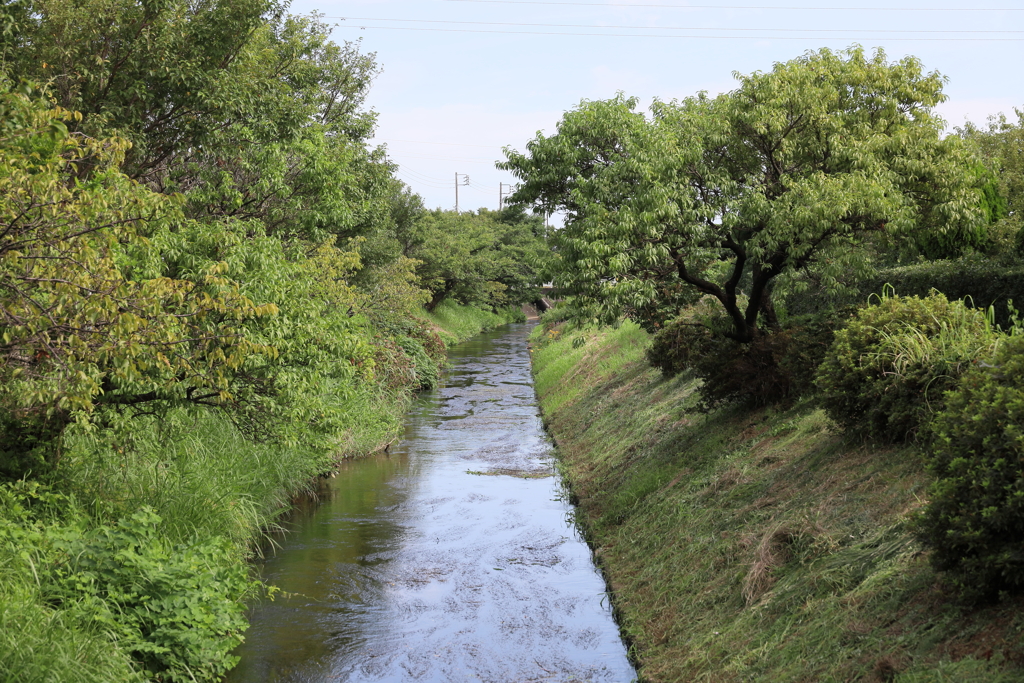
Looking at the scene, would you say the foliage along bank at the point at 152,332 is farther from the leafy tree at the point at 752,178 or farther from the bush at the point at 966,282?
the bush at the point at 966,282

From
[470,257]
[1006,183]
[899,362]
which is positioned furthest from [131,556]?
[470,257]

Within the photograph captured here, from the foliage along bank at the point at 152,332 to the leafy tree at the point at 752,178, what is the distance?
3.85m

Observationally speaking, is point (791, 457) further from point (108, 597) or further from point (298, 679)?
point (108, 597)

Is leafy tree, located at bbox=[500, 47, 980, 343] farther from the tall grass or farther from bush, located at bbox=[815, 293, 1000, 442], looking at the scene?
the tall grass

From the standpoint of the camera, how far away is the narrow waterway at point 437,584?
360 inches

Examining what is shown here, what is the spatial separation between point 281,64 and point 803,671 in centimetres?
1802

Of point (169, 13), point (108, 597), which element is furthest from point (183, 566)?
point (169, 13)

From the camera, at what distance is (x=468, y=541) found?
44.6 feet

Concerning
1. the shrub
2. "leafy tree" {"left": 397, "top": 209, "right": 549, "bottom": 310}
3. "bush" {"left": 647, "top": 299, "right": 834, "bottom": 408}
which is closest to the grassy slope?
"bush" {"left": 647, "top": 299, "right": 834, "bottom": 408}

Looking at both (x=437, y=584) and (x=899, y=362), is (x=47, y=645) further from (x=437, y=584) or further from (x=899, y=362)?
(x=899, y=362)

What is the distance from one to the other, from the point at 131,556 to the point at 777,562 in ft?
19.5

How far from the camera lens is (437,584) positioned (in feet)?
38.1

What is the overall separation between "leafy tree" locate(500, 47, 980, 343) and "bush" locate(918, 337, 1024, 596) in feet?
19.5

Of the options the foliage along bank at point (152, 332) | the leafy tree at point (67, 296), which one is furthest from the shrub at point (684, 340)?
the leafy tree at point (67, 296)
